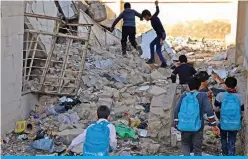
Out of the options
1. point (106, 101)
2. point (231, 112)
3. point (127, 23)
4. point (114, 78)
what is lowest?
point (106, 101)

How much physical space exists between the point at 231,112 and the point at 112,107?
291 centimetres

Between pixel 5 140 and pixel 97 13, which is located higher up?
pixel 97 13

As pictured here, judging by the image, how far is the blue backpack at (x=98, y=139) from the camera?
4543 mm

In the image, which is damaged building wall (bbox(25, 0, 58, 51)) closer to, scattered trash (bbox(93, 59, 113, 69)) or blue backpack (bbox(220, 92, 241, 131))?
scattered trash (bbox(93, 59, 113, 69))

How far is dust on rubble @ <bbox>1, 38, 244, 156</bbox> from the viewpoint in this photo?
662 centimetres

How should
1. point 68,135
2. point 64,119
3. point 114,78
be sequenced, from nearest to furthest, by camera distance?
point 68,135
point 64,119
point 114,78

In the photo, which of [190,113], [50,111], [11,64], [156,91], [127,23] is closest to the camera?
[190,113]

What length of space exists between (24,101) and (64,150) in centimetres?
153

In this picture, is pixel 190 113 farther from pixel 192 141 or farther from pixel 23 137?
pixel 23 137

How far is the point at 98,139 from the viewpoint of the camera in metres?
4.54

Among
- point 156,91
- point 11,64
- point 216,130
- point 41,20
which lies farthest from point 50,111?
point 216,130

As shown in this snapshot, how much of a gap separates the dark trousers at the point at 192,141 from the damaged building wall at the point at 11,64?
8.85 feet

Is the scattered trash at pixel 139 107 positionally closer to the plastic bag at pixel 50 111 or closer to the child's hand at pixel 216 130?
Answer: the plastic bag at pixel 50 111

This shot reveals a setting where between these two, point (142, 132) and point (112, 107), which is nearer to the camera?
point (142, 132)
